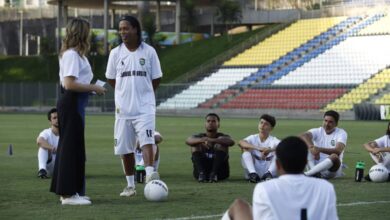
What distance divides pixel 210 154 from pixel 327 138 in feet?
6.31

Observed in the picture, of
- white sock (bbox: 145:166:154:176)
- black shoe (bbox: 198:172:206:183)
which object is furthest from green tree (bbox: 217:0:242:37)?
white sock (bbox: 145:166:154:176)

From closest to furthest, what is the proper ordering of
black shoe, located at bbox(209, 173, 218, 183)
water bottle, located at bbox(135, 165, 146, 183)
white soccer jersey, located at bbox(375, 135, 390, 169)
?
1. water bottle, located at bbox(135, 165, 146, 183)
2. black shoe, located at bbox(209, 173, 218, 183)
3. white soccer jersey, located at bbox(375, 135, 390, 169)

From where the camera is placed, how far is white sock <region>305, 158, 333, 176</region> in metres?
14.0

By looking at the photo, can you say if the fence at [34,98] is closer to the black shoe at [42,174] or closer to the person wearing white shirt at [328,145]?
the black shoe at [42,174]

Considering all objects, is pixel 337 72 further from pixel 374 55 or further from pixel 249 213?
pixel 249 213

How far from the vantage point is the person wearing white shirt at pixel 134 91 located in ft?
39.7

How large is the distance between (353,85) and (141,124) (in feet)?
133

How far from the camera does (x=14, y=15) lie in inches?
3477

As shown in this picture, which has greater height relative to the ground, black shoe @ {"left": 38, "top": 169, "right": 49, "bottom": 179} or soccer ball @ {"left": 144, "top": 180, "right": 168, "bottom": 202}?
soccer ball @ {"left": 144, "top": 180, "right": 168, "bottom": 202}

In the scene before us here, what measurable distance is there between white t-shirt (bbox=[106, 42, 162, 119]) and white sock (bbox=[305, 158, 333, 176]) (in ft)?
9.73

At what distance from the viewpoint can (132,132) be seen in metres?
12.3

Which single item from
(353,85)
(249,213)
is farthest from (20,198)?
(353,85)

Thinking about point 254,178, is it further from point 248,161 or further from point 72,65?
point 72,65

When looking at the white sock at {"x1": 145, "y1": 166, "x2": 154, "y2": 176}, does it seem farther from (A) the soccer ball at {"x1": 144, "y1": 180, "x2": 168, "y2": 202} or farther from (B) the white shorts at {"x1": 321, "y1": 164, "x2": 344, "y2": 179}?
(B) the white shorts at {"x1": 321, "y1": 164, "x2": 344, "y2": 179}
